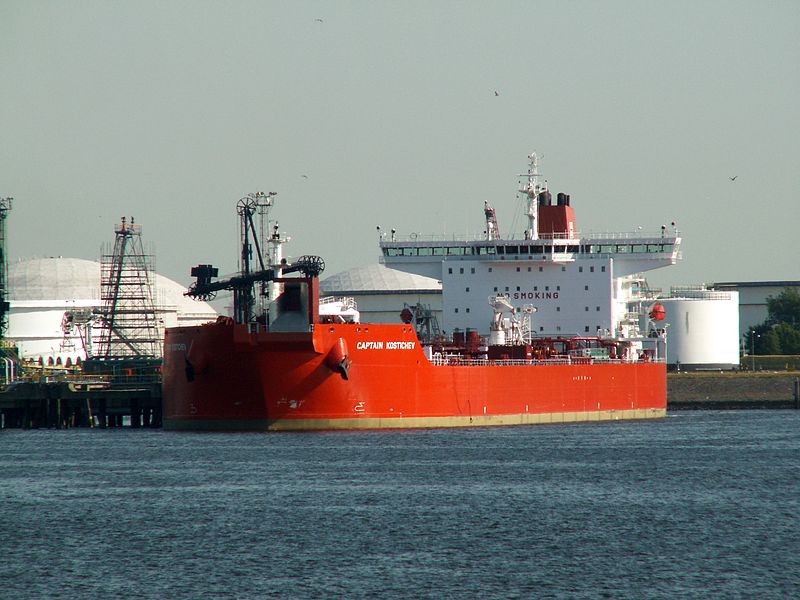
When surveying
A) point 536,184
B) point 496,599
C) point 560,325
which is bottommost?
point 496,599

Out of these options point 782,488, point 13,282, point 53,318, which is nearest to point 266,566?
point 782,488

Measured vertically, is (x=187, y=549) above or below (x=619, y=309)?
below

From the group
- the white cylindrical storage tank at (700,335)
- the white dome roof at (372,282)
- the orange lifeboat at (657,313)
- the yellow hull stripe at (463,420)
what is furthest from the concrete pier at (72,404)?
the white dome roof at (372,282)

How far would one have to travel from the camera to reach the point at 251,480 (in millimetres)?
30828

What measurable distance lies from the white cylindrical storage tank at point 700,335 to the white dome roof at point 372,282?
34013mm

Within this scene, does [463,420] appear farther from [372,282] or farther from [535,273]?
[372,282]

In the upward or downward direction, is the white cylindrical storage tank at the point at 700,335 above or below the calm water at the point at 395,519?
above

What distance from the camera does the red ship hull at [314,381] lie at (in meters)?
39.8

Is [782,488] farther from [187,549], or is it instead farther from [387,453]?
[187,549]

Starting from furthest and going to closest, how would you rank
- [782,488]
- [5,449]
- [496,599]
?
[5,449] < [782,488] < [496,599]

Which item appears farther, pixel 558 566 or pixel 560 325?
pixel 560 325

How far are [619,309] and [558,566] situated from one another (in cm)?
3485

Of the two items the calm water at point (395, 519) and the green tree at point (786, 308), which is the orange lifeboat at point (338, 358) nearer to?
the calm water at point (395, 519)

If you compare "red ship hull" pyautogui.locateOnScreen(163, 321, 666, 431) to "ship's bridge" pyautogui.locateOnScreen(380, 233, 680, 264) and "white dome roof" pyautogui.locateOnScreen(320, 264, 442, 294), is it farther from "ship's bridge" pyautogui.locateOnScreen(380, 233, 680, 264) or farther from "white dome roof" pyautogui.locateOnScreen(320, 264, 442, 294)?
"white dome roof" pyautogui.locateOnScreen(320, 264, 442, 294)
